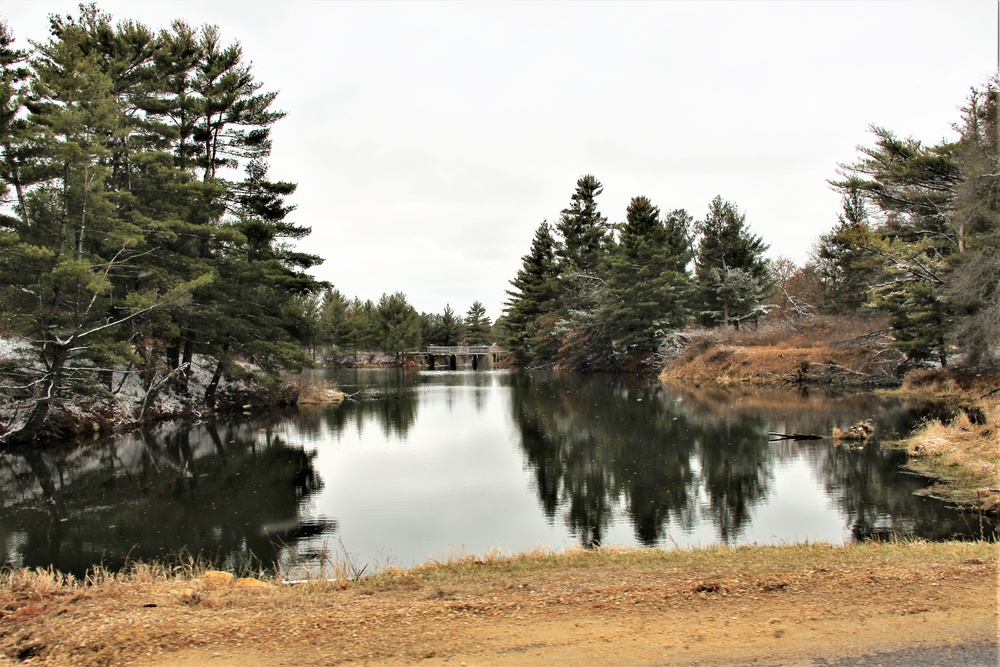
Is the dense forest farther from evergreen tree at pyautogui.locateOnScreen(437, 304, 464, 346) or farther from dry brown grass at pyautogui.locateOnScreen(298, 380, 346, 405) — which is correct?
evergreen tree at pyautogui.locateOnScreen(437, 304, 464, 346)

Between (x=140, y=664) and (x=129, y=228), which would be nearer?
(x=140, y=664)

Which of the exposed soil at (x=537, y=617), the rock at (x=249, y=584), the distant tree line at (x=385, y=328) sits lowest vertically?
the rock at (x=249, y=584)

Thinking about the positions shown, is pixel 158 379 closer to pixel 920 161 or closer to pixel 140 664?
pixel 140 664

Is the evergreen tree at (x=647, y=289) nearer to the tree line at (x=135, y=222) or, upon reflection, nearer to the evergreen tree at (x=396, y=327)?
the tree line at (x=135, y=222)

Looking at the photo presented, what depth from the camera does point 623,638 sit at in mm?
4746

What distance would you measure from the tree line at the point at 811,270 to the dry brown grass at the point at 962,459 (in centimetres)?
641

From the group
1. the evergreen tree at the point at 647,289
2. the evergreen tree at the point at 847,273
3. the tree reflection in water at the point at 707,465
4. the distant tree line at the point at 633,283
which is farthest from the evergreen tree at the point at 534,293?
the tree reflection in water at the point at 707,465

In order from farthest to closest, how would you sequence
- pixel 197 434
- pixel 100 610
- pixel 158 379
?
pixel 158 379 → pixel 197 434 → pixel 100 610

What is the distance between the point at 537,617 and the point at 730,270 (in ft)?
158

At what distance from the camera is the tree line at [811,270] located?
23.0 m

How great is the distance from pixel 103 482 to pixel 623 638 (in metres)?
15.7

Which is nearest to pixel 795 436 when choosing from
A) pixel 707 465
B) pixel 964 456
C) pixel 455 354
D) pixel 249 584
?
pixel 707 465

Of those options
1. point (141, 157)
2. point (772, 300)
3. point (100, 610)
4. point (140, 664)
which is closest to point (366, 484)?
point (100, 610)

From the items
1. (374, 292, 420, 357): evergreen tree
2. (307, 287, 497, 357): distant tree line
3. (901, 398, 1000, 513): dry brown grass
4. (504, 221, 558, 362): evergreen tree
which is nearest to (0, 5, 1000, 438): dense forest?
(901, 398, 1000, 513): dry brown grass
